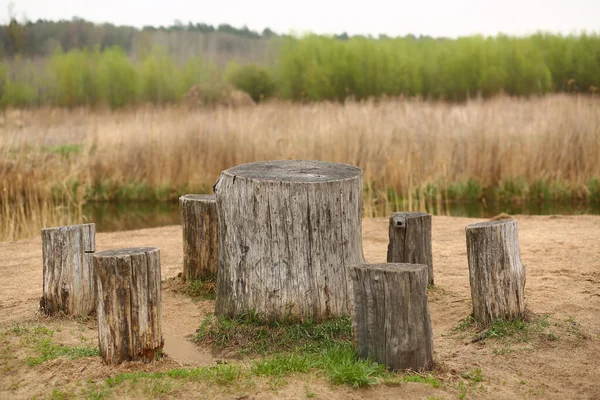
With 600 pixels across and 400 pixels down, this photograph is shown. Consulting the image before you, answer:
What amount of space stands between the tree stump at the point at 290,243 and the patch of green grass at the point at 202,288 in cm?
106

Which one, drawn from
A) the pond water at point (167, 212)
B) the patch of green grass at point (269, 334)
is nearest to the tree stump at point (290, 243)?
the patch of green grass at point (269, 334)

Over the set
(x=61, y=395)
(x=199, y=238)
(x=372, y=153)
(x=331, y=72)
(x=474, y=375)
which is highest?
(x=331, y=72)

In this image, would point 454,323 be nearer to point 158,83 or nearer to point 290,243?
point 290,243

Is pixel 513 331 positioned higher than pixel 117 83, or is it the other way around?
pixel 117 83

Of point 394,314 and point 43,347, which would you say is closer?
point 394,314

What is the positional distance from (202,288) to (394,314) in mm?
2553

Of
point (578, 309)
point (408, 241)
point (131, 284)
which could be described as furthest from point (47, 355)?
point (578, 309)

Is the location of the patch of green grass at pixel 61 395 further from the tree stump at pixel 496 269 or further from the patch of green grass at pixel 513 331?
the tree stump at pixel 496 269

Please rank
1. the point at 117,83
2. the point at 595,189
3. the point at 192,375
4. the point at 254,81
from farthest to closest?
the point at 254,81 < the point at 117,83 < the point at 595,189 < the point at 192,375

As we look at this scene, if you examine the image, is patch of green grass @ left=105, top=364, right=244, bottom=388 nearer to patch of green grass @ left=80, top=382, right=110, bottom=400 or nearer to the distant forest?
patch of green grass @ left=80, top=382, right=110, bottom=400

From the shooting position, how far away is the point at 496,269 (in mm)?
4852

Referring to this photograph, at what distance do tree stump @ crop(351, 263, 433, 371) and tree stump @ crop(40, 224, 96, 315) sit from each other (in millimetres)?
2192

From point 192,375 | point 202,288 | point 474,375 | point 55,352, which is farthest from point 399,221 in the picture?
point 55,352

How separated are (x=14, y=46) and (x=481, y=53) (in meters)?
17.0
